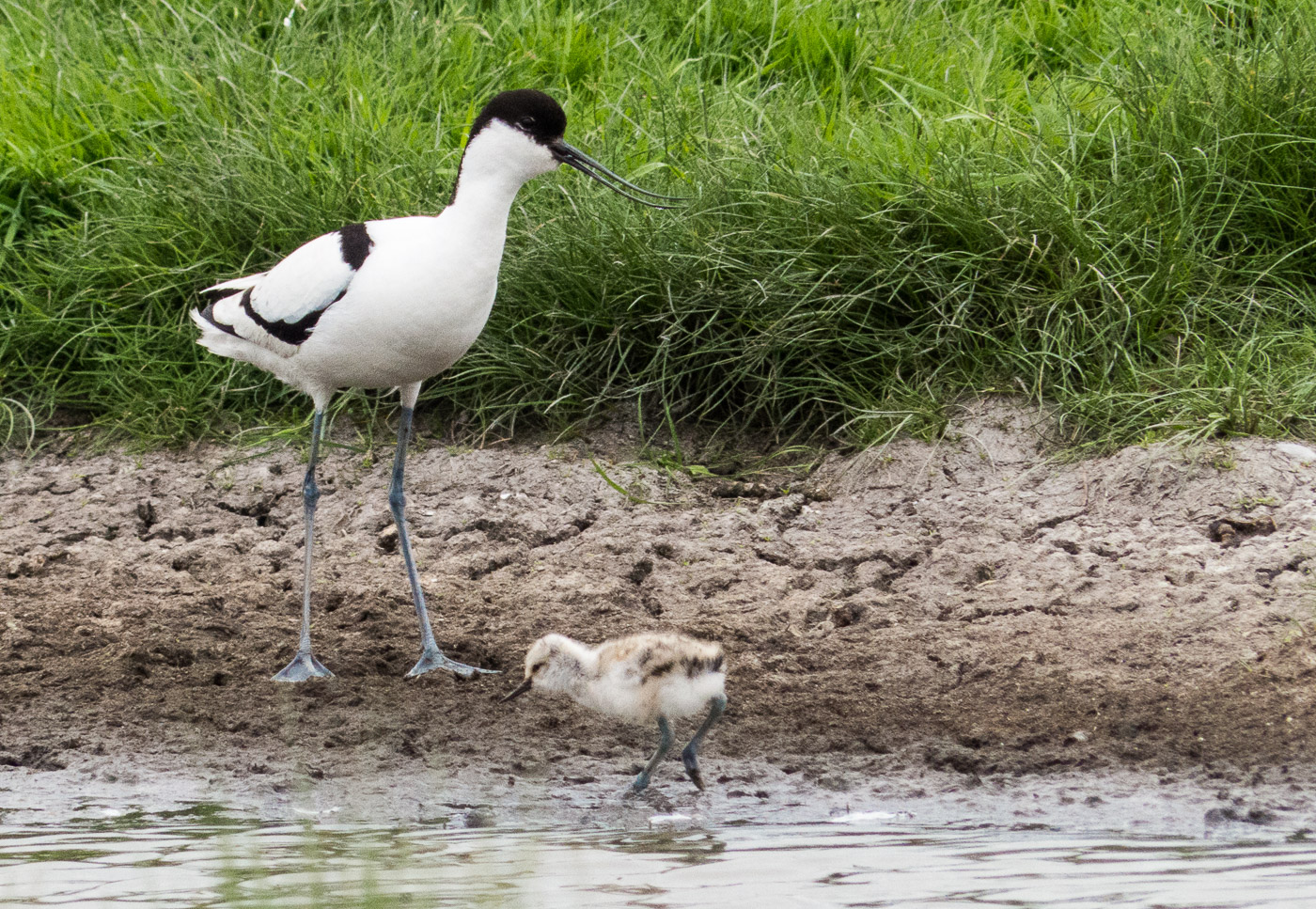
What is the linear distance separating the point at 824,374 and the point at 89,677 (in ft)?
8.96

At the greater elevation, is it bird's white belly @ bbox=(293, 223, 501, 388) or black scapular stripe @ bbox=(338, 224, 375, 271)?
black scapular stripe @ bbox=(338, 224, 375, 271)

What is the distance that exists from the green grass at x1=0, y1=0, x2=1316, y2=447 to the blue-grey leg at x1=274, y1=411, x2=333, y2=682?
38.2 inches

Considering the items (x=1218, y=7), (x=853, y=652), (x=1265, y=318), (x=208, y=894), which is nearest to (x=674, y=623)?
(x=853, y=652)

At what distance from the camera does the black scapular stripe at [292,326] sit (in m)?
4.71

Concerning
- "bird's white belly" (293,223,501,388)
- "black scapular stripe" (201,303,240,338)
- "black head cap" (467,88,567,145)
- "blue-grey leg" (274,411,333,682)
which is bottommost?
"blue-grey leg" (274,411,333,682)

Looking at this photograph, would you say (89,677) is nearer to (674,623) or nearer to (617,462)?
(674,623)

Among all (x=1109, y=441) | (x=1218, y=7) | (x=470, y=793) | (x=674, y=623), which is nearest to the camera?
(x=470, y=793)

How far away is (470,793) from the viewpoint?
365 centimetres

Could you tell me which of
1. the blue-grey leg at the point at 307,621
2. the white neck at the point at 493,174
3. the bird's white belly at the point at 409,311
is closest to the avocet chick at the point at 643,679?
the blue-grey leg at the point at 307,621

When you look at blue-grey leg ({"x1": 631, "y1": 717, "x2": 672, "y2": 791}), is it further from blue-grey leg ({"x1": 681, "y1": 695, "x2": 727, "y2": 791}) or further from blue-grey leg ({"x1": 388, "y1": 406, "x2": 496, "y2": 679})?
blue-grey leg ({"x1": 388, "y1": 406, "x2": 496, "y2": 679})

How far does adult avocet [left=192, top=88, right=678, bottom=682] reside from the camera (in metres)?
4.45

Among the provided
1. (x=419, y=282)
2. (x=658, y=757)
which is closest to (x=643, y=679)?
(x=658, y=757)

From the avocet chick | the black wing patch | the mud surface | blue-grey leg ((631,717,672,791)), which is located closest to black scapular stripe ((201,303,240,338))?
the black wing patch

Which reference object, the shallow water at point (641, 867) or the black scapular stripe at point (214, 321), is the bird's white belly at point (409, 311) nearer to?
the black scapular stripe at point (214, 321)
